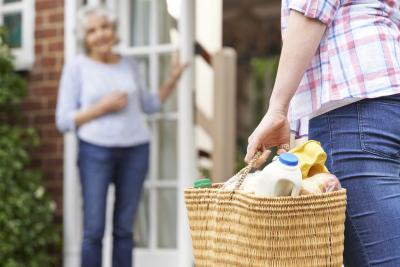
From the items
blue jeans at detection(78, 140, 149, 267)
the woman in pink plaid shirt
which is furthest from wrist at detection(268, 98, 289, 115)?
blue jeans at detection(78, 140, 149, 267)

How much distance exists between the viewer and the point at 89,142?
13.4 ft

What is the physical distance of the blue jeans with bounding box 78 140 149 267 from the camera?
4047 mm

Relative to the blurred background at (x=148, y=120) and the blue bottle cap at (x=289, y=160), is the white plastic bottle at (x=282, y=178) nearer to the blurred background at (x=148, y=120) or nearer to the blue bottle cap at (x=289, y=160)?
the blue bottle cap at (x=289, y=160)

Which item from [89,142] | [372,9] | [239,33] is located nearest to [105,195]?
[89,142]

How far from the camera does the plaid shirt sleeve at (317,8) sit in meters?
1.62

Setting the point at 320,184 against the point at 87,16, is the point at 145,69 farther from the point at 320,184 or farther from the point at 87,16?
the point at 320,184

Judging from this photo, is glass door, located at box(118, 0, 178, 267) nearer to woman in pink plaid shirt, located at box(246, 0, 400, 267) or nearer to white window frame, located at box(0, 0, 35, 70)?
white window frame, located at box(0, 0, 35, 70)

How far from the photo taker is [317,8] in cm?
162

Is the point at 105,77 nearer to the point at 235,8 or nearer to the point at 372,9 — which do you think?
the point at 372,9

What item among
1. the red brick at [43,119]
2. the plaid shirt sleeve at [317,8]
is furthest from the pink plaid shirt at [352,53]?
the red brick at [43,119]

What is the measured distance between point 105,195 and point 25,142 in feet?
2.78

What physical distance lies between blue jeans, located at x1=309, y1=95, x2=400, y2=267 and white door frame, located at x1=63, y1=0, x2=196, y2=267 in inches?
122

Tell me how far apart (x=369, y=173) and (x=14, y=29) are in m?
3.80

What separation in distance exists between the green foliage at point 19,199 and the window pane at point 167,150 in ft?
2.25
